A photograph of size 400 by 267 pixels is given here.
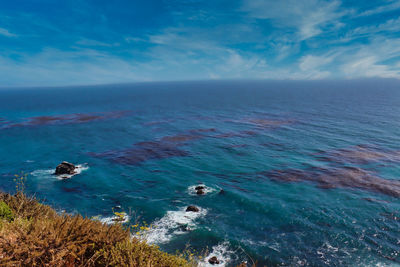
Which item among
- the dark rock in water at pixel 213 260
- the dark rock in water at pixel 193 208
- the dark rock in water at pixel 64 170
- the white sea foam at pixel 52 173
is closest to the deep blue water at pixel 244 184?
the white sea foam at pixel 52 173


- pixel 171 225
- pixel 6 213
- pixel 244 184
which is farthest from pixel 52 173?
pixel 244 184

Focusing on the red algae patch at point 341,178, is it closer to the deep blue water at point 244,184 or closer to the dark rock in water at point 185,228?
the deep blue water at point 244,184

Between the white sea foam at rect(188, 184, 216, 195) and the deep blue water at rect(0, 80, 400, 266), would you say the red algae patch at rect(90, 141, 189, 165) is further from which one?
the white sea foam at rect(188, 184, 216, 195)

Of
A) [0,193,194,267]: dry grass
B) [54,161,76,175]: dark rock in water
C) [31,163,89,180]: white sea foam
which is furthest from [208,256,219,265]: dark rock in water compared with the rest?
[54,161,76,175]: dark rock in water

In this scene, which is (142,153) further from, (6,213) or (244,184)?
(6,213)

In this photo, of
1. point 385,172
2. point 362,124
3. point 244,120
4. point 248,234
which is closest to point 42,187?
point 248,234

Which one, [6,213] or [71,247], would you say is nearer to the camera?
[71,247]
